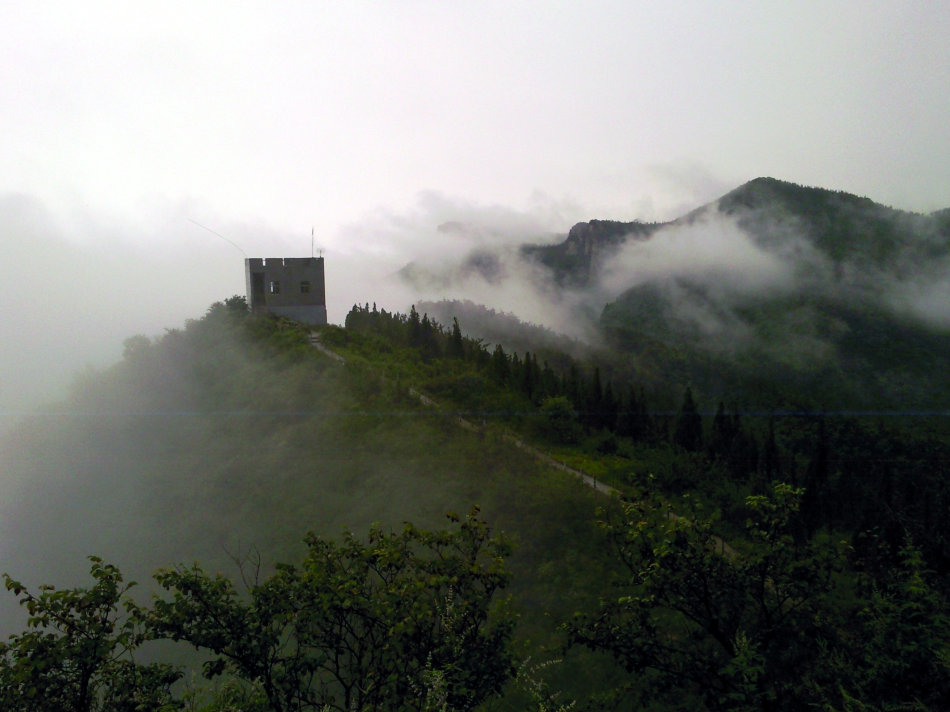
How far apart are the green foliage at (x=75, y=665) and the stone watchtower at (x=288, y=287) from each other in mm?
23210

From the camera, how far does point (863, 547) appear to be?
6613 millimetres

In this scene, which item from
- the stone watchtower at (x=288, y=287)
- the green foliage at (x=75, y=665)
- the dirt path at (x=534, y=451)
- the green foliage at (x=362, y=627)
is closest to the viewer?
the green foliage at (x=75, y=665)

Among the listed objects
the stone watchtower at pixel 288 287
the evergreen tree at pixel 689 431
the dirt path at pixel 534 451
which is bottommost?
the evergreen tree at pixel 689 431

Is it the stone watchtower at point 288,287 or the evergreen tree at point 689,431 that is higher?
the stone watchtower at point 288,287

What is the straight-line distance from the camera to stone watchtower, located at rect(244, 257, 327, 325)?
88.4 ft

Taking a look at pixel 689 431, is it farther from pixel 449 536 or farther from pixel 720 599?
pixel 449 536

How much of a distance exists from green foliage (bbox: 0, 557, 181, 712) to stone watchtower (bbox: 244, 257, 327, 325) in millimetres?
23210

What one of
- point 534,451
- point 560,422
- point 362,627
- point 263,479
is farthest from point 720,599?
point 263,479

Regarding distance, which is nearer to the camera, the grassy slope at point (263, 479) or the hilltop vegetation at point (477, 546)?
the hilltop vegetation at point (477, 546)

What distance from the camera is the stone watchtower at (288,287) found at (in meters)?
27.0

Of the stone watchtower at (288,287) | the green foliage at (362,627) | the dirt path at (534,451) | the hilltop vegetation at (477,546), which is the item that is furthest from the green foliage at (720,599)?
the stone watchtower at (288,287)

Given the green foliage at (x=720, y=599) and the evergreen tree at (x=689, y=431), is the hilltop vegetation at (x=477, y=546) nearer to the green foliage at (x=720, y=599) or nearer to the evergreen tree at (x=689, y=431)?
the green foliage at (x=720, y=599)

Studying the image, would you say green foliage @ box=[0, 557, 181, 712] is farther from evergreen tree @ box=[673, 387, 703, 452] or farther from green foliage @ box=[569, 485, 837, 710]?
evergreen tree @ box=[673, 387, 703, 452]

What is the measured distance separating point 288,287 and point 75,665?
79.5 ft
